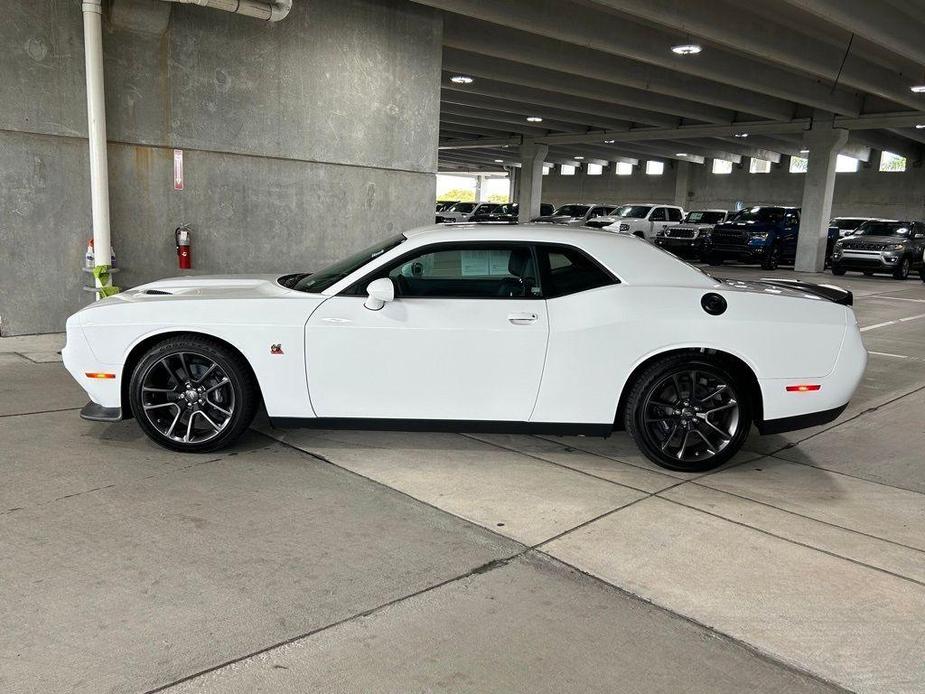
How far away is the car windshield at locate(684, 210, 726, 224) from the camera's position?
25.9 metres

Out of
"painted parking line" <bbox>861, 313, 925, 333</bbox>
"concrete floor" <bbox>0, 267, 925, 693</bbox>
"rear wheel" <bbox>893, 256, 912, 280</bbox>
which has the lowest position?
"concrete floor" <bbox>0, 267, 925, 693</bbox>

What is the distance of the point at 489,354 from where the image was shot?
4.59 m

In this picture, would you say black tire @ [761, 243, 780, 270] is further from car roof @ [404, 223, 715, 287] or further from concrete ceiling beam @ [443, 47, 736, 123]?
car roof @ [404, 223, 715, 287]

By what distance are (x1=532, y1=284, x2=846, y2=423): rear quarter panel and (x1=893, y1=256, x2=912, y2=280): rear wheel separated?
65.5 ft

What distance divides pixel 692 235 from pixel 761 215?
7.75 feet

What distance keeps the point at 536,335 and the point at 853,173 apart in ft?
129

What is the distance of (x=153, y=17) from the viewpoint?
340 inches

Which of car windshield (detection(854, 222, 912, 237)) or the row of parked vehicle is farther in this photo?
car windshield (detection(854, 222, 912, 237))

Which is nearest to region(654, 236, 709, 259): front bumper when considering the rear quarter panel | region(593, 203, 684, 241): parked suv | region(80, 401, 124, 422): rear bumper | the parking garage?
region(593, 203, 684, 241): parked suv

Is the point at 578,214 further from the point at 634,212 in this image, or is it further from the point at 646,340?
the point at 646,340

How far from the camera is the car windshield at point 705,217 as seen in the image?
Answer: 25.9m

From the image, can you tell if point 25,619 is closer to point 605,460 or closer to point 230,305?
point 230,305

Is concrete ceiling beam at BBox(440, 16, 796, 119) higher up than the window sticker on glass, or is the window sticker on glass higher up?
concrete ceiling beam at BBox(440, 16, 796, 119)

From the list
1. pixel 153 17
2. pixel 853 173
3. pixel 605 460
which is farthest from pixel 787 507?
pixel 853 173
